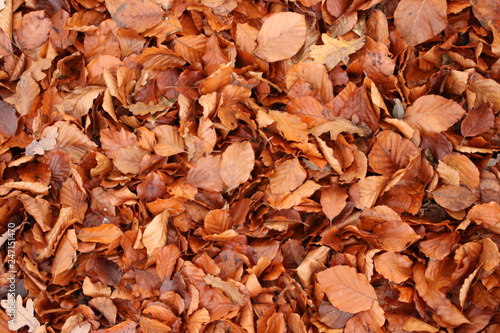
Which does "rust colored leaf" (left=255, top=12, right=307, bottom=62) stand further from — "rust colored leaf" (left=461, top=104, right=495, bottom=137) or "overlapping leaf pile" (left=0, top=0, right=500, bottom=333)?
"rust colored leaf" (left=461, top=104, right=495, bottom=137)

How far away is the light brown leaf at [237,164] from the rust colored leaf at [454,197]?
0.52 metres

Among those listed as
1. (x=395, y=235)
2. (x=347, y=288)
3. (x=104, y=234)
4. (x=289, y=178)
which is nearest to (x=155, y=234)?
(x=104, y=234)

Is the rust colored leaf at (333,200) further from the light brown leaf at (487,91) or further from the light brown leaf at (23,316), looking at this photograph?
the light brown leaf at (23,316)

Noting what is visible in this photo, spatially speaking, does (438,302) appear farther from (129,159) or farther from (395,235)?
(129,159)

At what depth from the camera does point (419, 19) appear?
1.32m

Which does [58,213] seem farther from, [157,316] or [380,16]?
[380,16]

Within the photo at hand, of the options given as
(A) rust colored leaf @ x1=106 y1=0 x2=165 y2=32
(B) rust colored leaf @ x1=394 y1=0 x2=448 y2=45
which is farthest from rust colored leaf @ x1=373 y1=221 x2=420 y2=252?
(A) rust colored leaf @ x1=106 y1=0 x2=165 y2=32

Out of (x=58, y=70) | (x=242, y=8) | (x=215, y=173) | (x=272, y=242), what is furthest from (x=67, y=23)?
(x=272, y=242)

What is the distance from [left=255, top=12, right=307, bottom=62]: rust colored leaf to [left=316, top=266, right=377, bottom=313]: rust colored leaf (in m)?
0.63

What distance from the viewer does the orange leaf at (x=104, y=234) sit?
49.0 inches

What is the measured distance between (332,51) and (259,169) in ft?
1.37

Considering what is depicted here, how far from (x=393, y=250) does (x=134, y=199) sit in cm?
73

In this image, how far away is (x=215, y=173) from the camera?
1.25 meters

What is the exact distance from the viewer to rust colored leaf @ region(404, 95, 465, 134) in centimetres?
124
